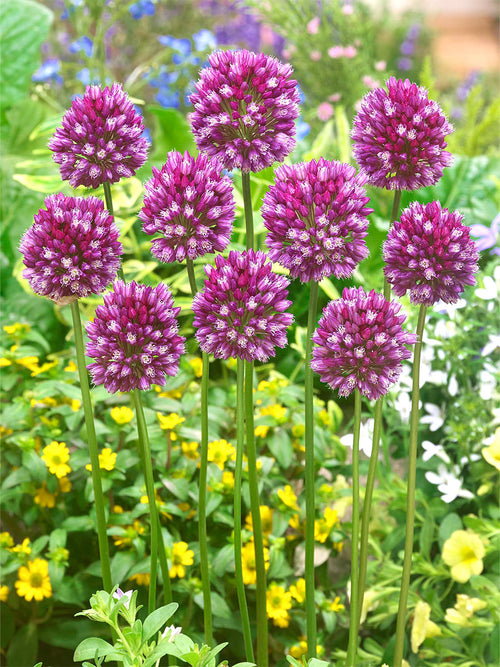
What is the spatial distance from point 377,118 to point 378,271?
43.1 inches

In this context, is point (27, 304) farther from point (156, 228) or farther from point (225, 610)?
point (156, 228)

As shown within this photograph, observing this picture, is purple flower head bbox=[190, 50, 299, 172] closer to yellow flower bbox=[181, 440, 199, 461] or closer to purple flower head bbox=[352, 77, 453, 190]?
purple flower head bbox=[352, 77, 453, 190]

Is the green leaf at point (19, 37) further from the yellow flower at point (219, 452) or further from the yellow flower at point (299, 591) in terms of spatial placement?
the yellow flower at point (299, 591)

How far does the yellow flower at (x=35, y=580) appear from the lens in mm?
1146

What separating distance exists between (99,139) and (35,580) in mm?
684

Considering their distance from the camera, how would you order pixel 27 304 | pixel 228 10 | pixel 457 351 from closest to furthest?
pixel 457 351 < pixel 27 304 < pixel 228 10

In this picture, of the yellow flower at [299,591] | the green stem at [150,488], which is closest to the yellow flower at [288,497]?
the yellow flower at [299,591]

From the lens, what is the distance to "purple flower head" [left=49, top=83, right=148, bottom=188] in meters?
0.81

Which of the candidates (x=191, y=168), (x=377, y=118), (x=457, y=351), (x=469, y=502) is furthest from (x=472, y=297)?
(x=191, y=168)

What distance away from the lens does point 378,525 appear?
4.43ft

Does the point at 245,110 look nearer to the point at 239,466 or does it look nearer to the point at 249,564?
the point at 239,466

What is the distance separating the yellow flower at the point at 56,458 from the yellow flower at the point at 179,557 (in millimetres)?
198

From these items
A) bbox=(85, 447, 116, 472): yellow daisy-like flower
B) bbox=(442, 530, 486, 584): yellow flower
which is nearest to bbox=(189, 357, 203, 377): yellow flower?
bbox=(85, 447, 116, 472): yellow daisy-like flower

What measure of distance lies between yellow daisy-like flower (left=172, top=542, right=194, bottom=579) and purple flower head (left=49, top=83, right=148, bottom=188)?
0.53 meters
